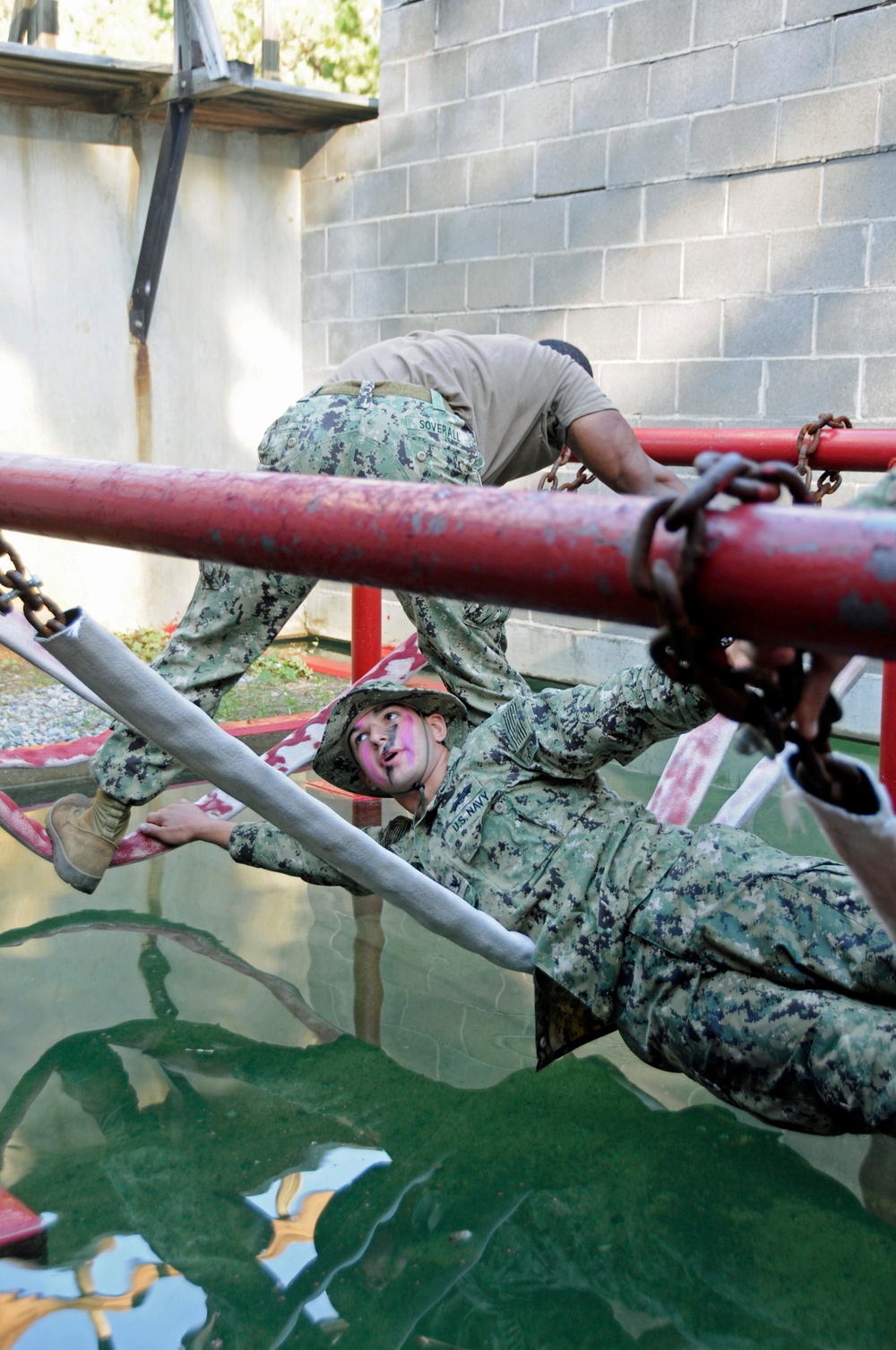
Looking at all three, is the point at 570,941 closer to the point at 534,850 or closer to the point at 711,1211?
the point at 534,850

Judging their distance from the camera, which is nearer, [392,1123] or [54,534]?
[54,534]

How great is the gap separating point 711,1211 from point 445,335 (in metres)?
1.92

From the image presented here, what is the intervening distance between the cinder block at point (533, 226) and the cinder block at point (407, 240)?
0.43 metres

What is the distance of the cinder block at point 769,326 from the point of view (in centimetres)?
434

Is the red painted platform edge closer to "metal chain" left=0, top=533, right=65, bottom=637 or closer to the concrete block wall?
"metal chain" left=0, top=533, right=65, bottom=637

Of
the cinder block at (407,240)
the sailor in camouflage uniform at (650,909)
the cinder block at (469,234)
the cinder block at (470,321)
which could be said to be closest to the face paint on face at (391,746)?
the sailor in camouflage uniform at (650,909)

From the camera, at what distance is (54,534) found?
3.86 ft

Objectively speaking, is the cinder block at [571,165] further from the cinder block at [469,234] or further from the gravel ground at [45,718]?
the gravel ground at [45,718]

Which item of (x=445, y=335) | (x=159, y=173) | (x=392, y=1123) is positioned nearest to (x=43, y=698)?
(x=159, y=173)

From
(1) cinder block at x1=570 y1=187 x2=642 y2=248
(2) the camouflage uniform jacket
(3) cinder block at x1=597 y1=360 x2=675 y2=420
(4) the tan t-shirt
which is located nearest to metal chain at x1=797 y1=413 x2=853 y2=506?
(4) the tan t-shirt

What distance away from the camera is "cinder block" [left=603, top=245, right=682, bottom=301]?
15.4ft

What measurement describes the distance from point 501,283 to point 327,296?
1.20m

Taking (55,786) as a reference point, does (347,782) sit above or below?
above

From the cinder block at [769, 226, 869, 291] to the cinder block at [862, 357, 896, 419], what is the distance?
10.8 inches
